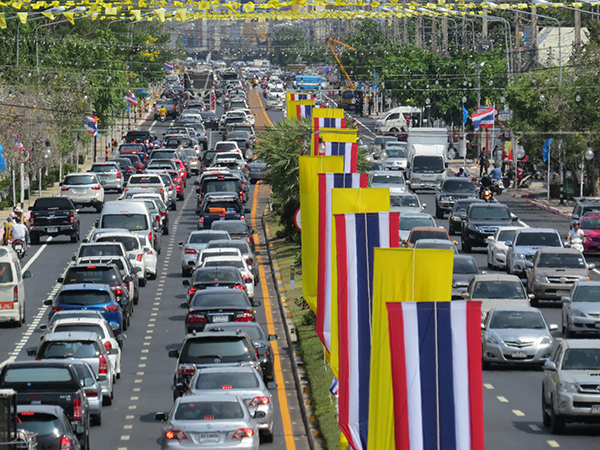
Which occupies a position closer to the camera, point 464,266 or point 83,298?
point 83,298

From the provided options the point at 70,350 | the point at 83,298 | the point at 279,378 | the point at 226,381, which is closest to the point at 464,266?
the point at 279,378

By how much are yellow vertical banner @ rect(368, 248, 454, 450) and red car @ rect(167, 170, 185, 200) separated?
47077mm

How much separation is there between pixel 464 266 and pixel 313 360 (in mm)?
8803

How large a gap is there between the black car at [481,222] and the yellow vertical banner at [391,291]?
30.4m

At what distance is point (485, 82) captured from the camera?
3723 inches

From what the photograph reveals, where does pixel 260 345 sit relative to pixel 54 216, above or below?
below

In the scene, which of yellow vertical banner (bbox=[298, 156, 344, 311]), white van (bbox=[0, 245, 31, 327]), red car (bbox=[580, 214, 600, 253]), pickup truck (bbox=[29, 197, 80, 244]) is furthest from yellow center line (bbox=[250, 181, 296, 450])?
red car (bbox=[580, 214, 600, 253])

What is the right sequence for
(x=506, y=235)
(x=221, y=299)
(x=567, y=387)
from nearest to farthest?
(x=567, y=387), (x=221, y=299), (x=506, y=235)

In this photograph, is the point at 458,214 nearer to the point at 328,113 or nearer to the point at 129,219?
the point at 328,113

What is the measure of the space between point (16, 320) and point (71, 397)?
12.9 m

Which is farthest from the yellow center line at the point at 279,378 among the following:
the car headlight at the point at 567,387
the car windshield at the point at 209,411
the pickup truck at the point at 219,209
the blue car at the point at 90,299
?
the car headlight at the point at 567,387

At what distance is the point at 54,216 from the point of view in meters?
A: 47.9

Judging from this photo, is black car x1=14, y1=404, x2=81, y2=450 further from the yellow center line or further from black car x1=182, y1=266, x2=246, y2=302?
black car x1=182, y1=266, x2=246, y2=302

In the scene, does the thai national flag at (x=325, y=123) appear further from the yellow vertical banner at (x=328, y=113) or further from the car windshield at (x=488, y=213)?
the car windshield at (x=488, y=213)
